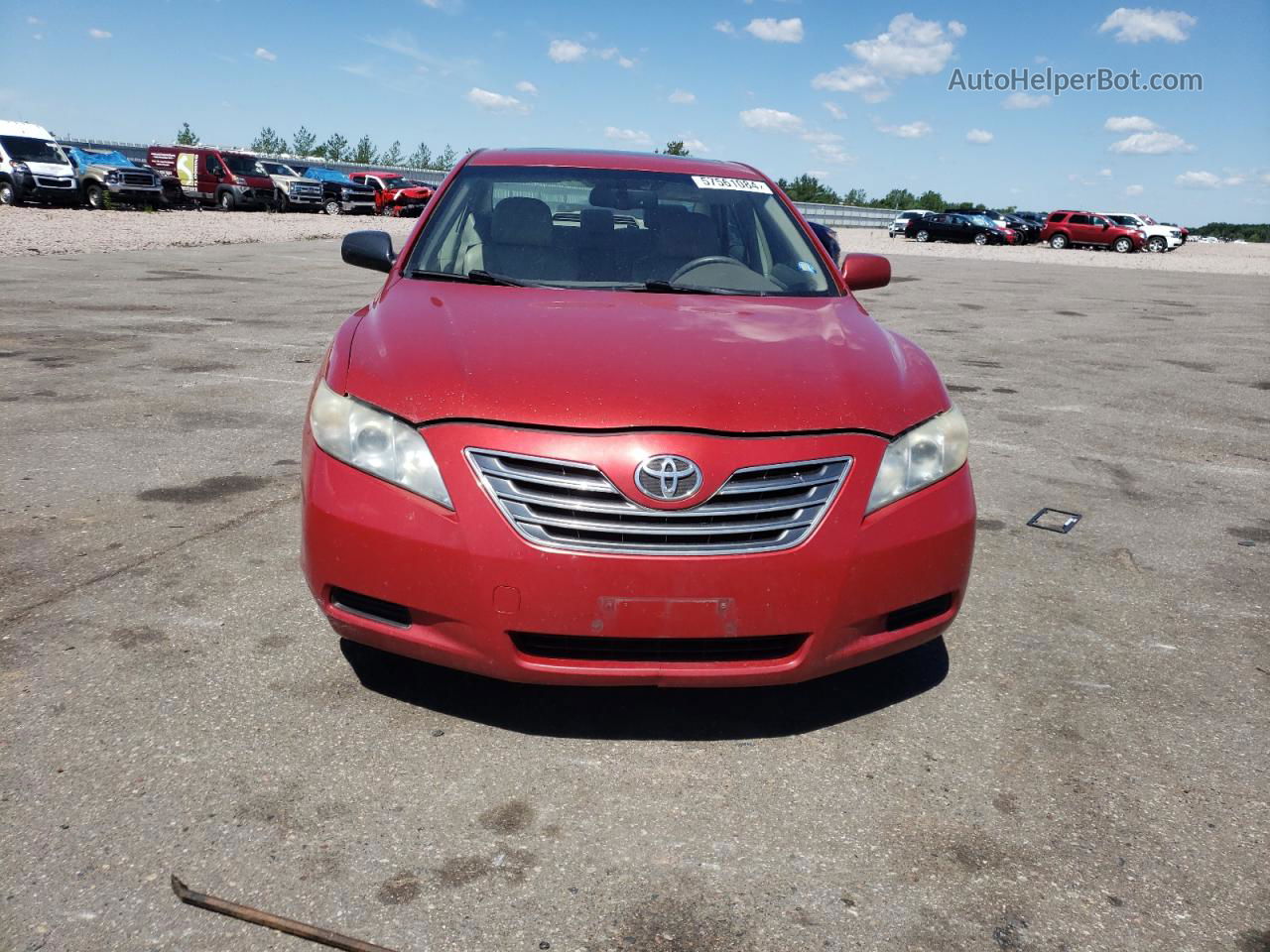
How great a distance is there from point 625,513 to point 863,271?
8.04ft

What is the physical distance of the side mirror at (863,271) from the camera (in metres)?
4.63

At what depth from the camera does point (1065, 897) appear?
93.4 inches

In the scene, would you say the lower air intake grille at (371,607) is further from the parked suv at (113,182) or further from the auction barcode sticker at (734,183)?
the parked suv at (113,182)

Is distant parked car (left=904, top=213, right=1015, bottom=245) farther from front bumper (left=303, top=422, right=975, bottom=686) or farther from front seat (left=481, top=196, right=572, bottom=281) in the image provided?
front bumper (left=303, top=422, right=975, bottom=686)

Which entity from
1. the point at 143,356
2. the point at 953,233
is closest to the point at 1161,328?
the point at 143,356

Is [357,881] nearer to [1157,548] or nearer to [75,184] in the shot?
[1157,548]

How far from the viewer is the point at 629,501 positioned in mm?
2619

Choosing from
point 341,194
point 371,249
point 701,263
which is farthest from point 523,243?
point 341,194

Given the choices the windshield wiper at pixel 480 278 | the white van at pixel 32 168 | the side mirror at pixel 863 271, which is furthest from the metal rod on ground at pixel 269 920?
the white van at pixel 32 168

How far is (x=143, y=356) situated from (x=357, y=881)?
6995mm

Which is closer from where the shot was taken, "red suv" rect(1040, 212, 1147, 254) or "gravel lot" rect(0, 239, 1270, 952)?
"gravel lot" rect(0, 239, 1270, 952)

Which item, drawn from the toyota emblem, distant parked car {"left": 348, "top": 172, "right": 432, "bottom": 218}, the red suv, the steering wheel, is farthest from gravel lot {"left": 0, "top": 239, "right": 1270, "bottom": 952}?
the red suv

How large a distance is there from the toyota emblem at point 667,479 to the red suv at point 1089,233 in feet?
161

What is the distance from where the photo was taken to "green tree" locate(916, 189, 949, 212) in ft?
346
